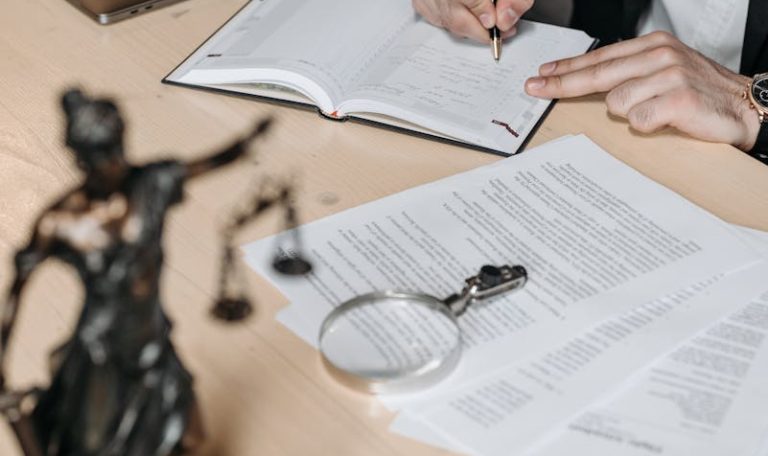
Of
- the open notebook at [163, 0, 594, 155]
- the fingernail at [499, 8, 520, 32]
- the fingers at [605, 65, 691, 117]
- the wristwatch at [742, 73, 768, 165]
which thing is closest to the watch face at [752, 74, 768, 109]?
the wristwatch at [742, 73, 768, 165]

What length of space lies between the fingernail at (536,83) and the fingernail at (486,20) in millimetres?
128

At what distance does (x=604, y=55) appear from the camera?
4.40 ft

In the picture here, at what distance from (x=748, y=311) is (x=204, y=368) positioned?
541mm

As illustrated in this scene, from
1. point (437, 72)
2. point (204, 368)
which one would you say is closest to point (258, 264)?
point (204, 368)

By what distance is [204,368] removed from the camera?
2.89ft

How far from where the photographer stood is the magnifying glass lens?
0.85 meters

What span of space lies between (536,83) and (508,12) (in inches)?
5.9

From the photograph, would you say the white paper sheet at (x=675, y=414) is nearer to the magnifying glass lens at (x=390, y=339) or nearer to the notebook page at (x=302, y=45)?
the magnifying glass lens at (x=390, y=339)

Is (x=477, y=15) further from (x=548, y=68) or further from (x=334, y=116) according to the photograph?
(x=334, y=116)

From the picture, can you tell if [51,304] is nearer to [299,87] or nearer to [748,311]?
[299,87]

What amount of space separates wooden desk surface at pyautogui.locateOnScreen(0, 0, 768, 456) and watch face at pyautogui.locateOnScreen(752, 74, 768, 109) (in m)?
0.13

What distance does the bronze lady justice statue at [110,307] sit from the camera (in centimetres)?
59

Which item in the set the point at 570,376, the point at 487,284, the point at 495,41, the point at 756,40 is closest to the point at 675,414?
the point at 570,376

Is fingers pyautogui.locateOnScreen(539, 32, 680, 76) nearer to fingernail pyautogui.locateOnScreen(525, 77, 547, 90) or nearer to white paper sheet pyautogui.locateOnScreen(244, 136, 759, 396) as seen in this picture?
fingernail pyautogui.locateOnScreen(525, 77, 547, 90)
